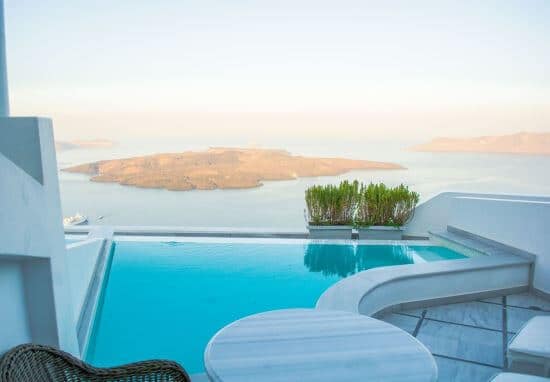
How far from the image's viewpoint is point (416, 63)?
38.3 feet

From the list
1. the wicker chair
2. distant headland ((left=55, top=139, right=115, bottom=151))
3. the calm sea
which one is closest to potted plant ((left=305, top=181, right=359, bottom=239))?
the calm sea

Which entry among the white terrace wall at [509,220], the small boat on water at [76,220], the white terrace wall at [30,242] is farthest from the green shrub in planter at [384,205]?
the white terrace wall at [30,242]

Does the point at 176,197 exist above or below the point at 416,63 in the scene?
below

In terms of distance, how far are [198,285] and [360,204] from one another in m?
3.78

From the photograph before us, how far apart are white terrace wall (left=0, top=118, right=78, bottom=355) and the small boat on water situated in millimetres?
6660

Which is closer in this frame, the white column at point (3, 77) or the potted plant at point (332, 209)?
the white column at point (3, 77)

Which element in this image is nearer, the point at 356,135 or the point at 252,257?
the point at 252,257

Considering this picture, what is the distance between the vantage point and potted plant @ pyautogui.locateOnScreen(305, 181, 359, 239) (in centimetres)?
807

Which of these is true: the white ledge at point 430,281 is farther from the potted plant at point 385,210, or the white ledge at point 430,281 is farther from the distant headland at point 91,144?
the distant headland at point 91,144

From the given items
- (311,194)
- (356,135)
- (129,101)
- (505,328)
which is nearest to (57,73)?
(129,101)

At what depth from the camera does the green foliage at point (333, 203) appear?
8.06 meters

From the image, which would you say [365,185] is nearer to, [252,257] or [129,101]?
[252,257]

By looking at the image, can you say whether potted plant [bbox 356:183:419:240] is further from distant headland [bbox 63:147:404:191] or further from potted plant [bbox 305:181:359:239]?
distant headland [bbox 63:147:404:191]

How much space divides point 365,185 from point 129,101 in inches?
349
